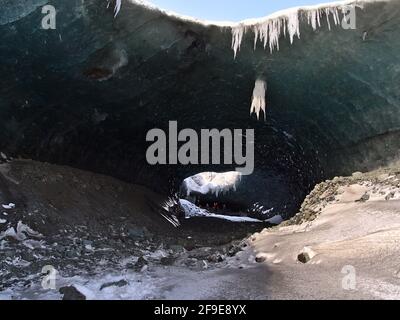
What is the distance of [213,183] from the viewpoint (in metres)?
20.3

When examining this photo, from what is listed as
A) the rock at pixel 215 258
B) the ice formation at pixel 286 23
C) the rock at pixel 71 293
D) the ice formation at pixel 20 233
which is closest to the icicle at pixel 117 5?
the ice formation at pixel 286 23

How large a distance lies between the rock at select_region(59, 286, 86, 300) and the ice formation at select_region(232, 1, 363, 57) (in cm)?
477

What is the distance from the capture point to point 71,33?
5969 mm

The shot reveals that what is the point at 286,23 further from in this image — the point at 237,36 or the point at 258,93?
the point at 258,93

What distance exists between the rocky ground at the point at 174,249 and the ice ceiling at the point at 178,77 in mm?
694

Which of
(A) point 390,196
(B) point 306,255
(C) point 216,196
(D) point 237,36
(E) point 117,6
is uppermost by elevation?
(C) point 216,196

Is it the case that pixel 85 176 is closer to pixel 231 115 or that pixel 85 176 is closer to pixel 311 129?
pixel 231 115

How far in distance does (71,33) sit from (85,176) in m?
2.96

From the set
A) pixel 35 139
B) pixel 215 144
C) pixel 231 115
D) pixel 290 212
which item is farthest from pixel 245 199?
pixel 35 139

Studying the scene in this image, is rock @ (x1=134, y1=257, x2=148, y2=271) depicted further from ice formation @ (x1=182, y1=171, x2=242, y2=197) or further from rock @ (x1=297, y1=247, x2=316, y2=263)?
ice formation @ (x1=182, y1=171, x2=242, y2=197)

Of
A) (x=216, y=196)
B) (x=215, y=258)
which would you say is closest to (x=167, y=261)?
(x=215, y=258)

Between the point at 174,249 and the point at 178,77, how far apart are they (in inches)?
130

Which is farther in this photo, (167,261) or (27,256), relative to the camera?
(167,261)

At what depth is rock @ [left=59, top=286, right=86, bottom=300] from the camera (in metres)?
3.30
